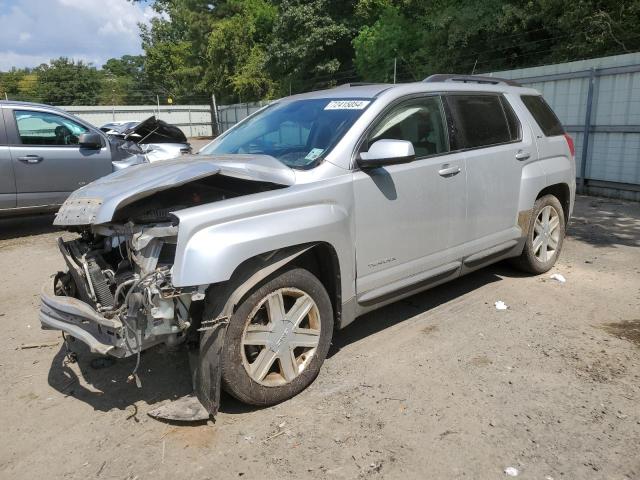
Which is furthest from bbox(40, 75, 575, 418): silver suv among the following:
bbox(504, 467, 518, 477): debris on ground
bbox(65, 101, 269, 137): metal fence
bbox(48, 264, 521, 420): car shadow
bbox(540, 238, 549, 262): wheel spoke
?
bbox(65, 101, 269, 137): metal fence

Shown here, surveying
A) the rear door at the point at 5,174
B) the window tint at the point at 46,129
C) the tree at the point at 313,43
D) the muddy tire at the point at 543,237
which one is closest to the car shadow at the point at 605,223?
the muddy tire at the point at 543,237

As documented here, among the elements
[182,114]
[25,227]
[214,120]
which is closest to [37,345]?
[25,227]

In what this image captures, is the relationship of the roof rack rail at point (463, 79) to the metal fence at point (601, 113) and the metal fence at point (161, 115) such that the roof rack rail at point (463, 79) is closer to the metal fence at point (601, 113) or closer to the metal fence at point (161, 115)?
the metal fence at point (601, 113)

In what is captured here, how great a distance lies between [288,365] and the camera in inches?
129

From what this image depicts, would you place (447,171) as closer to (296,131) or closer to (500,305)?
(296,131)

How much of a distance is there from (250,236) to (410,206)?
1401mm

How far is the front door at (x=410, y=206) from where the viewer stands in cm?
364

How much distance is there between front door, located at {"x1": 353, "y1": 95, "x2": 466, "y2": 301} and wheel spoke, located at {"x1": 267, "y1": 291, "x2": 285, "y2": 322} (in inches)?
25.8

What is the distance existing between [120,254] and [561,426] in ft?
9.17

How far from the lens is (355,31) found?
1190 inches

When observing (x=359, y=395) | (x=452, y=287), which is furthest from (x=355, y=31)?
(x=359, y=395)

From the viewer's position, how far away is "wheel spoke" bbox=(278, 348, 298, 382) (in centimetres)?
324

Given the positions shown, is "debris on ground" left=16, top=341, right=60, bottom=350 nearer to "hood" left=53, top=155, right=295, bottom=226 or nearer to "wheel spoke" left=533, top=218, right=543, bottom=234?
"hood" left=53, top=155, right=295, bottom=226

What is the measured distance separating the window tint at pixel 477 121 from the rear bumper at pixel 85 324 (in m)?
2.87
